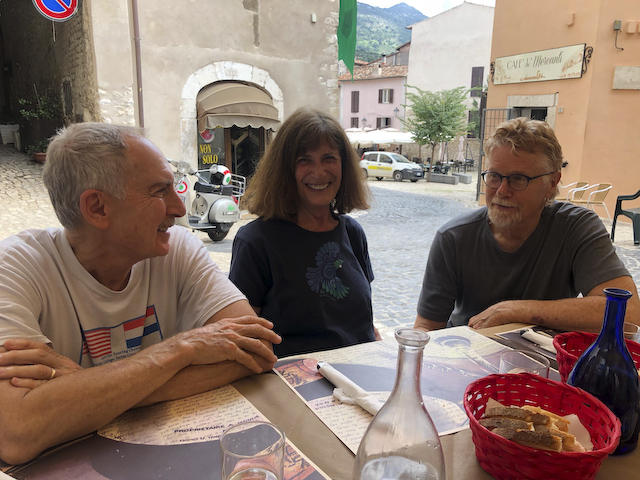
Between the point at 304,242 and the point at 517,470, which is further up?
the point at 304,242

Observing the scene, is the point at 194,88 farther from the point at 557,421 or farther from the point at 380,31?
the point at 380,31

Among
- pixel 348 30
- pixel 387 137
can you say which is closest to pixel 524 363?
pixel 348 30

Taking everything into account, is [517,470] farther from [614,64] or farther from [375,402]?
[614,64]

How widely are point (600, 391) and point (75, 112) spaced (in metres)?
11.8

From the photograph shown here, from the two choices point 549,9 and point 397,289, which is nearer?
point 397,289

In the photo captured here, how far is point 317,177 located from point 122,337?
1043 millimetres

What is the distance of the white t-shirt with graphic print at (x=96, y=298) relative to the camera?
4.28 feet

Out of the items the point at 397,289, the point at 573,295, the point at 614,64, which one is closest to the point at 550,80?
the point at 614,64

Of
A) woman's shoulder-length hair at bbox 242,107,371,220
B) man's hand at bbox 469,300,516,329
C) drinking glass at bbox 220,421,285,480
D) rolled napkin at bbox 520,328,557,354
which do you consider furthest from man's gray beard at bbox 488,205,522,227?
drinking glass at bbox 220,421,285,480

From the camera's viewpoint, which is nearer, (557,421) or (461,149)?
(557,421)

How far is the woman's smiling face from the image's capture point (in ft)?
6.88

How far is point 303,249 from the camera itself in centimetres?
205

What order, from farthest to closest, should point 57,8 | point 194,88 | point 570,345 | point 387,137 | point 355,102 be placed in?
1. point 355,102
2. point 387,137
3. point 194,88
4. point 57,8
5. point 570,345

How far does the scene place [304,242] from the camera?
6.76 ft
